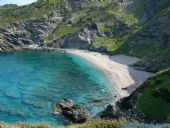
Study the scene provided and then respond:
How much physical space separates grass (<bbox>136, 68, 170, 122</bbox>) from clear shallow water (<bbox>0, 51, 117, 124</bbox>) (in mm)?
15104

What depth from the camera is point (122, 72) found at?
12256cm

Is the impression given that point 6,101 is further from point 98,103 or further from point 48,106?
point 98,103

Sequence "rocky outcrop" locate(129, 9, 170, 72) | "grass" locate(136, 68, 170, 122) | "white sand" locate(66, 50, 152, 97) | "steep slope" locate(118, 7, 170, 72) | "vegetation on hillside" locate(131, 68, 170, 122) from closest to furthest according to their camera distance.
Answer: "grass" locate(136, 68, 170, 122) < "vegetation on hillside" locate(131, 68, 170, 122) < "white sand" locate(66, 50, 152, 97) < "rocky outcrop" locate(129, 9, 170, 72) < "steep slope" locate(118, 7, 170, 72)

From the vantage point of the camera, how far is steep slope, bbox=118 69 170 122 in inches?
2057

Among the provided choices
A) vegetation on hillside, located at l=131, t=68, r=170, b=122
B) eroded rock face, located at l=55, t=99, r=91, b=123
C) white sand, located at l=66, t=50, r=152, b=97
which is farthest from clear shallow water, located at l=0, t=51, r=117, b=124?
vegetation on hillside, located at l=131, t=68, r=170, b=122

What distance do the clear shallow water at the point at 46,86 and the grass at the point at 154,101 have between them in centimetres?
1510

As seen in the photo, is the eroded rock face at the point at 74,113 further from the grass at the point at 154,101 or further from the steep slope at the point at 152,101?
the grass at the point at 154,101

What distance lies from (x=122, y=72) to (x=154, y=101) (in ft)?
222

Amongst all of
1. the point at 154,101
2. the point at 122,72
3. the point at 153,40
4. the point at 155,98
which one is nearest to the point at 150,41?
the point at 153,40

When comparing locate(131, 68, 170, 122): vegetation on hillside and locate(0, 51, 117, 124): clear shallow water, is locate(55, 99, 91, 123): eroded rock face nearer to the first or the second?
locate(0, 51, 117, 124): clear shallow water

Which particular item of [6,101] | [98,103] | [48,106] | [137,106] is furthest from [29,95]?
[137,106]

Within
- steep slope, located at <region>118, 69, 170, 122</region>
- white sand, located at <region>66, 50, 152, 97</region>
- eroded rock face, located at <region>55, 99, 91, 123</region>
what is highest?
steep slope, located at <region>118, 69, 170, 122</region>

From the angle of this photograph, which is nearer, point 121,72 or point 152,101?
point 152,101

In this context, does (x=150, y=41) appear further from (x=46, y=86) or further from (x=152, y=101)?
(x=152, y=101)
